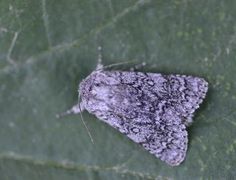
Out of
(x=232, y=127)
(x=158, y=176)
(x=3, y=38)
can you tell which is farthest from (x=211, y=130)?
(x=3, y=38)

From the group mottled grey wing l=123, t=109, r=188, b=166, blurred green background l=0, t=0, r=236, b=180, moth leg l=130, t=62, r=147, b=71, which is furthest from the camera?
moth leg l=130, t=62, r=147, b=71

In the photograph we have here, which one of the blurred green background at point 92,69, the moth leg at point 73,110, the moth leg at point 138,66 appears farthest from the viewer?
the moth leg at point 73,110

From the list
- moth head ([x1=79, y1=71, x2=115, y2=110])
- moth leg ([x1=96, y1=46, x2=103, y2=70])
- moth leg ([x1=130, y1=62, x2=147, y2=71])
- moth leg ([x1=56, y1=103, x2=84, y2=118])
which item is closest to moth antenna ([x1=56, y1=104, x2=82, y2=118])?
moth leg ([x1=56, y1=103, x2=84, y2=118])

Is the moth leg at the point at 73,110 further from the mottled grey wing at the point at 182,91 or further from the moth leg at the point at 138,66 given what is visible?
the mottled grey wing at the point at 182,91

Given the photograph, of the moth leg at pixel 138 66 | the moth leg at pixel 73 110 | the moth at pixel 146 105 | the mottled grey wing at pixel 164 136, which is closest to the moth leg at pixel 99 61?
the moth at pixel 146 105

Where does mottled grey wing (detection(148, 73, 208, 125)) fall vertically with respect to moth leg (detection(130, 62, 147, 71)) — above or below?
below

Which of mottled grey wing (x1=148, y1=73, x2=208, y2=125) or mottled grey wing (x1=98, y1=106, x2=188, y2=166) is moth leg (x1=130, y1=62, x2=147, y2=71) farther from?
mottled grey wing (x1=98, y1=106, x2=188, y2=166)

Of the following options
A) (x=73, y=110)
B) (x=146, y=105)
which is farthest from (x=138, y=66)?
(x=73, y=110)
